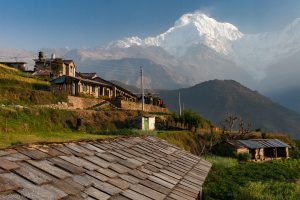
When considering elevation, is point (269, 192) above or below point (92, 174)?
below

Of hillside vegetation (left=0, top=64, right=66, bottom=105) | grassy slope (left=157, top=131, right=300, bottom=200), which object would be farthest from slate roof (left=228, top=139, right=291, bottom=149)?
hillside vegetation (left=0, top=64, right=66, bottom=105)

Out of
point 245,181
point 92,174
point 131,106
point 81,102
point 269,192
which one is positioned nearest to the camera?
point 92,174

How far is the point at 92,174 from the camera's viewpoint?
658 centimetres

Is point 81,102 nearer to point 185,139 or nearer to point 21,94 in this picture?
point 21,94

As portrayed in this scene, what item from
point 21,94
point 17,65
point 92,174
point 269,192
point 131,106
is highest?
point 17,65

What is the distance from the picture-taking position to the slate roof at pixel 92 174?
510 centimetres

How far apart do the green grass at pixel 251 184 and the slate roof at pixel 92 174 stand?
549 inches

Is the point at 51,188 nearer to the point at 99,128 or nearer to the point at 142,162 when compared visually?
the point at 142,162

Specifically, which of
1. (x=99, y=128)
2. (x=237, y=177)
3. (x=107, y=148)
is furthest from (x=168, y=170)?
(x=99, y=128)

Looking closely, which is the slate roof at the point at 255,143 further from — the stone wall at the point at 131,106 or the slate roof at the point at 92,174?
the slate roof at the point at 92,174

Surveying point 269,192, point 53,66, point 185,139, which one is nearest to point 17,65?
point 53,66

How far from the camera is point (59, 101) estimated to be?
51562mm

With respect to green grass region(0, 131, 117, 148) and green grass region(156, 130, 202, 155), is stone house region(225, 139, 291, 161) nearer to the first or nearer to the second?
green grass region(156, 130, 202, 155)

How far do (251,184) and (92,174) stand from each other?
21684 mm
